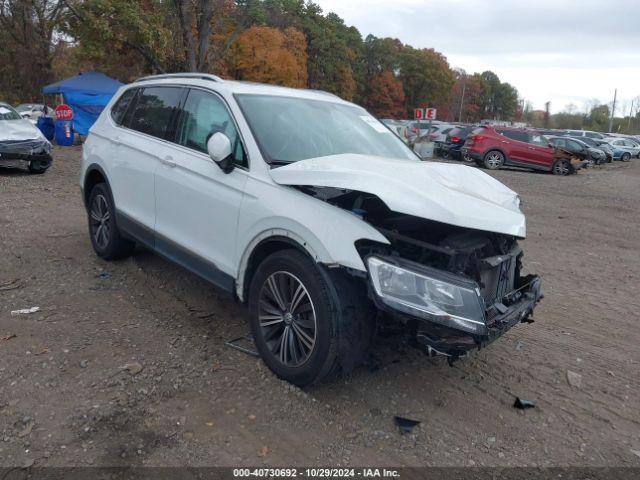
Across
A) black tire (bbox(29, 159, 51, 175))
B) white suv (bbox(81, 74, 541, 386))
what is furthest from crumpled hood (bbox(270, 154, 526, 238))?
black tire (bbox(29, 159, 51, 175))

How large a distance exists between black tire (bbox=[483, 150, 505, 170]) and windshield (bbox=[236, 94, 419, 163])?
58.6ft

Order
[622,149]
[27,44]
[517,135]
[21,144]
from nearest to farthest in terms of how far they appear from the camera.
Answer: [21,144] < [517,135] < [622,149] < [27,44]

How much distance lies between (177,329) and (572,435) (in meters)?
2.86

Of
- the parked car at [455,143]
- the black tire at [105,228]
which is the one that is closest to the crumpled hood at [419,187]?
the black tire at [105,228]

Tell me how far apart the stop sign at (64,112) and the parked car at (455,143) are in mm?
15121

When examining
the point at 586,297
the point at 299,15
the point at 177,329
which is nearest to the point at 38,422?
the point at 177,329

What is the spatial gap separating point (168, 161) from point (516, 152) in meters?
19.4

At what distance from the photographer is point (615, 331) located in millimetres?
4879

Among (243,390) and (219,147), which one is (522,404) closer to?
(243,390)

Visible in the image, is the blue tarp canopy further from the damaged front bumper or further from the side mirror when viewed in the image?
the damaged front bumper

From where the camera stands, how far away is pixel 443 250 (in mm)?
3145

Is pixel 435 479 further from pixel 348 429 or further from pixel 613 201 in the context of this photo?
pixel 613 201

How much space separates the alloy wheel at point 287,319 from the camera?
132 inches

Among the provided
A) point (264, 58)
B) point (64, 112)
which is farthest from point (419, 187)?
point (264, 58)
